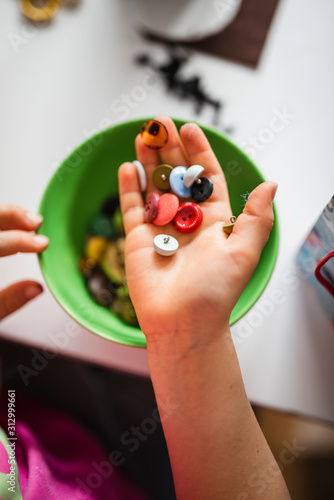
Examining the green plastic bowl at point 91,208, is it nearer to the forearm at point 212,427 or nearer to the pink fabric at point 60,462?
the forearm at point 212,427

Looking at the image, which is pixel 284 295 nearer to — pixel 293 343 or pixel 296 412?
pixel 293 343

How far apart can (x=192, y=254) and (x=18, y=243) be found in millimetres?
257

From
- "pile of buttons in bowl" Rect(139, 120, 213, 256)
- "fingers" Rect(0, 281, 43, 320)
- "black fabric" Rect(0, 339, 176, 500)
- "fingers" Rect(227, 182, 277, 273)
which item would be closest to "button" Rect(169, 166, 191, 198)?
"pile of buttons in bowl" Rect(139, 120, 213, 256)

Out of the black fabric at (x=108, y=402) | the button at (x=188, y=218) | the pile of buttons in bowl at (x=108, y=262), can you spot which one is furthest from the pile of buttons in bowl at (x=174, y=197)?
the black fabric at (x=108, y=402)

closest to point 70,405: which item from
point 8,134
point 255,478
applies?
point 255,478

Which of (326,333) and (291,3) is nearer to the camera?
(326,333)

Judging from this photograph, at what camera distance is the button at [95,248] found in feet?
2.26

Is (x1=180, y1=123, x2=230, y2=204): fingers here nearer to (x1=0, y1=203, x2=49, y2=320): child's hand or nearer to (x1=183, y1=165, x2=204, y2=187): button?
(x1=183, y1=165, x2=204, y2=187): button

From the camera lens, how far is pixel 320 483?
0.79 m

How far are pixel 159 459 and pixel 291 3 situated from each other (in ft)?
3.10

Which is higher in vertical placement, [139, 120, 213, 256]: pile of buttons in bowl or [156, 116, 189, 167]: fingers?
[156, 116, 189, 167]: fingers

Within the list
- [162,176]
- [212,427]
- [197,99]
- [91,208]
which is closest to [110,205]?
[91,208]

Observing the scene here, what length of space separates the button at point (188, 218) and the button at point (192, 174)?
33 millimetres

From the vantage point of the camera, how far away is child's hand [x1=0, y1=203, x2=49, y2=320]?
570 millimetres
